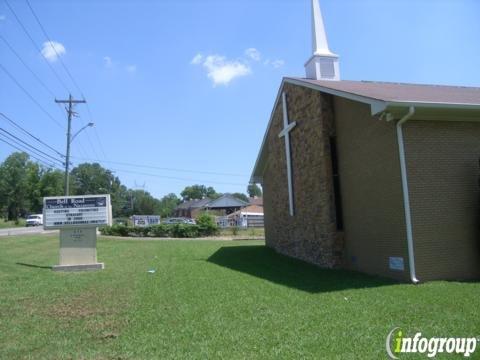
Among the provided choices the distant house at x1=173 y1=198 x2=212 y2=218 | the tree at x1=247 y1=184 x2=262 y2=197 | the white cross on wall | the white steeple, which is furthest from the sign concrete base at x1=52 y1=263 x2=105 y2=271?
the tree at x1=247 y1=184 x2=262 y2=197

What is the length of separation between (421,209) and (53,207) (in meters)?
11.9

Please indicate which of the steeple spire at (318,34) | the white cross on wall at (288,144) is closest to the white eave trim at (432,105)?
the white cross on wall at (288,144)

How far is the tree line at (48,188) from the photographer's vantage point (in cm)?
9150

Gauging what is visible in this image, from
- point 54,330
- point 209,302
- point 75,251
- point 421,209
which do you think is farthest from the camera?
point 75,251

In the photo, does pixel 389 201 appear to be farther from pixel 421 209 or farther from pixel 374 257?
pixel 374 257

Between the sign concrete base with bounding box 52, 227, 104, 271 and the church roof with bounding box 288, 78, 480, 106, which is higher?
the church roof with bounding box 288, 78, 480, 106

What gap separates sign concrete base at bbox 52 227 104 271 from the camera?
48.4 ft

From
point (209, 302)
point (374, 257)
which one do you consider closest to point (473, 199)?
point (374, 257)

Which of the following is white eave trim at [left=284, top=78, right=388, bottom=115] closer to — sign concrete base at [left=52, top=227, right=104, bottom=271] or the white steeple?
the white steeple

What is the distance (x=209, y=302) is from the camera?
8602mm

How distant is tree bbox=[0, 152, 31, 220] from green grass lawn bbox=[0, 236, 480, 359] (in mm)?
88294

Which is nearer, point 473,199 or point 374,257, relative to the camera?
point 473,199

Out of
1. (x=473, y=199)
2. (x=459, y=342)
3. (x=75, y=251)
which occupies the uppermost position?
(x=473, y=199)

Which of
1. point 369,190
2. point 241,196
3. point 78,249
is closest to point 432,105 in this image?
point 369,190
